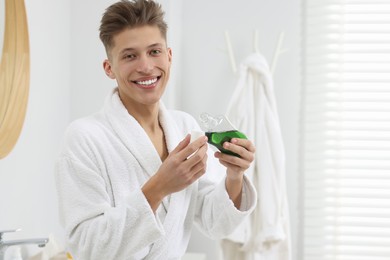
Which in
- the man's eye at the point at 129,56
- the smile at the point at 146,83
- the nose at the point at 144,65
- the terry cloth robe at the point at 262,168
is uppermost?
the man's eye at the point at 129,56

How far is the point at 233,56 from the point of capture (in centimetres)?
295

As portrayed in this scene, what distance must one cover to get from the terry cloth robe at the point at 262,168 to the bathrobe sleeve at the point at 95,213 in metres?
1.39

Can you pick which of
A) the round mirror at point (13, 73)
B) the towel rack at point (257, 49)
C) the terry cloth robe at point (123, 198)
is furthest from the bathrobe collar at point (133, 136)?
the towel rack at point (257, 49)

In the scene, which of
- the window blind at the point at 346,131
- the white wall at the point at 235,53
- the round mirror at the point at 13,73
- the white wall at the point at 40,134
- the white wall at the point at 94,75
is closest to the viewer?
the round mirror at the point at 13,73

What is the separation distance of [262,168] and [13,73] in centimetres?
123

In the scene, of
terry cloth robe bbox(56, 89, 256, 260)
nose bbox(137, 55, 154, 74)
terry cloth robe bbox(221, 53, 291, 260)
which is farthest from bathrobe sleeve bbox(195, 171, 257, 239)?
terry cloth robe bbox(221, 53, 291, 260)

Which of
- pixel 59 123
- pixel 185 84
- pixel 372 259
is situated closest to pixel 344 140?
pixel 372 259

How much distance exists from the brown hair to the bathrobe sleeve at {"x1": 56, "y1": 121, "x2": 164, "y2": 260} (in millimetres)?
Answer: 267

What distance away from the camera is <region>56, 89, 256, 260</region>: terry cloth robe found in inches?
46.6

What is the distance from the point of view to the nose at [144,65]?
4.25 ft

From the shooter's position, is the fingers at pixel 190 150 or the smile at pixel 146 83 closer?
the fingers at pixel 190 150

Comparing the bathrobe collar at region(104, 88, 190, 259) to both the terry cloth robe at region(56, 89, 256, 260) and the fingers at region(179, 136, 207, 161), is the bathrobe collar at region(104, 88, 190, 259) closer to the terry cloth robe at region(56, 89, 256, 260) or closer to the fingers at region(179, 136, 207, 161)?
the terry cloth robe at region(56, 89, 256, 260)

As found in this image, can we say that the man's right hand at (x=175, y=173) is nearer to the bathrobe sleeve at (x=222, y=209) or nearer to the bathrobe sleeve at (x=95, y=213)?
the bathrobe sleeve at (x=95, y=213)

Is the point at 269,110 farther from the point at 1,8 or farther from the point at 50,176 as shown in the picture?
the point at 1,8
